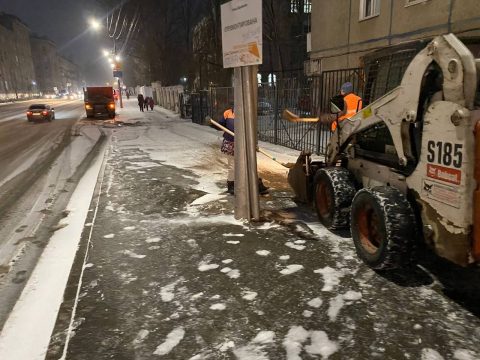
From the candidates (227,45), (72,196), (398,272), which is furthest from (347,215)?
(72,196)

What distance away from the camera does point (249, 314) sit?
3221mm

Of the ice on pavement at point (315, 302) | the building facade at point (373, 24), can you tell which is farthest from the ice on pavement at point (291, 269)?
the building facade at point (373, 24)

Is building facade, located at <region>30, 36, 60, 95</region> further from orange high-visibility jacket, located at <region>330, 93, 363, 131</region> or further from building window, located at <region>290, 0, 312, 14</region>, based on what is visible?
orange high-visibility jacket, located at <region>330, 93, 363, 131</region>

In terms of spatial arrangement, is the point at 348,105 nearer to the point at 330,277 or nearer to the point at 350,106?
the point at 350,106

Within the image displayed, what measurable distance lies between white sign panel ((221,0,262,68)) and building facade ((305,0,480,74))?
6089 millimetres

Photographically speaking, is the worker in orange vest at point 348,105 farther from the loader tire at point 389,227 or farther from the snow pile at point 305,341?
the snow pile at point 305,341

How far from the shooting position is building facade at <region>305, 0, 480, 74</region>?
11.4 m

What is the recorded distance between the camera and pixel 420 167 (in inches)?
131

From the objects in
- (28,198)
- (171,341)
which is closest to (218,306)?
(171,341)

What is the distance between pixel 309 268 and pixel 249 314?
3.45 ft

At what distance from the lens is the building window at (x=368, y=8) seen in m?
14.8

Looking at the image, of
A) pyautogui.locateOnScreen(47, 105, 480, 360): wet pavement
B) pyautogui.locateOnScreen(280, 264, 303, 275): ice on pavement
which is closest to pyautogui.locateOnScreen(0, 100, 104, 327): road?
pyautogui.locateOnScreen(47, 105, 480, 360): wet pavement

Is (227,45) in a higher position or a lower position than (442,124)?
higher

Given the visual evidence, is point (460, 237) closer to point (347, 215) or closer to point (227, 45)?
point (347, 215)
